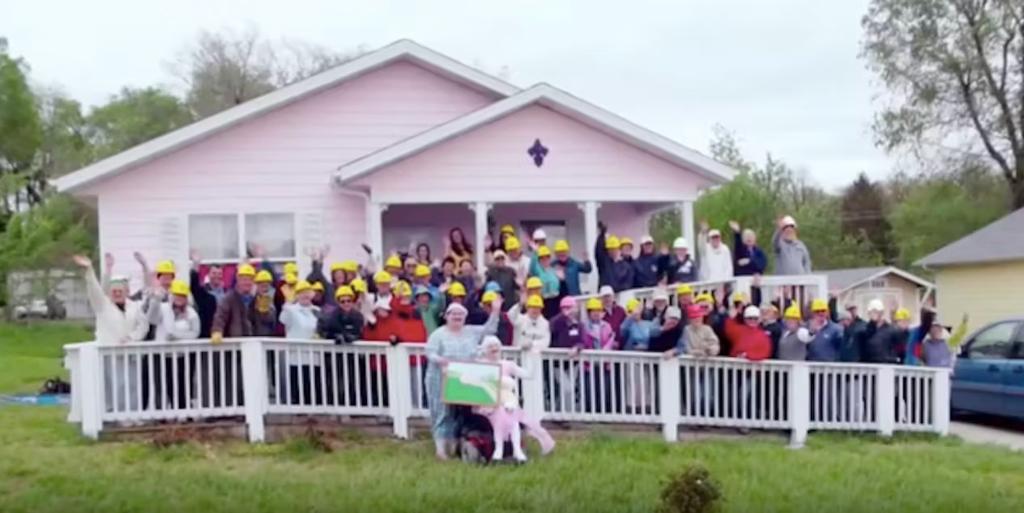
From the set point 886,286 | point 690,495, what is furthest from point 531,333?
point 886,286

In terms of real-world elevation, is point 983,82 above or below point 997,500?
Result: above

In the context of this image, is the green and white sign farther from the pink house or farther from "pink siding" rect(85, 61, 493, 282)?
"pink siding" rect(85, 61, 493, 282)

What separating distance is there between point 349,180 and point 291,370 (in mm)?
5597

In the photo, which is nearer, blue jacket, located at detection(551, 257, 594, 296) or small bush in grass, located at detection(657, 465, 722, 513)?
small bush in grass, located at detection(657, 465, 722, 513)

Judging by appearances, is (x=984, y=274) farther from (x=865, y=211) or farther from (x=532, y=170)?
(x=865, y=211)

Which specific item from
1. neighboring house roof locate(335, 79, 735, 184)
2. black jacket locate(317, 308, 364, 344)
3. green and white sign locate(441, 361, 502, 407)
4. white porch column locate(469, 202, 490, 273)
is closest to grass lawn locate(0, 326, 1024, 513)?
green and white sign locate(441, 361, 502, 407)

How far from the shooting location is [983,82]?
3716 cm

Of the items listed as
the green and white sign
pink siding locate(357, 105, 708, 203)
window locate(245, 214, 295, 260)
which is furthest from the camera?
window locate(245, 214, 295, 260)

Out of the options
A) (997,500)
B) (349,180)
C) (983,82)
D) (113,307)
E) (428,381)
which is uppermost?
(983,82)

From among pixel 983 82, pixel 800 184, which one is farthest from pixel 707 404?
pixel 800 184

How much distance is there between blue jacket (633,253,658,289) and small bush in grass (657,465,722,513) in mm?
6935

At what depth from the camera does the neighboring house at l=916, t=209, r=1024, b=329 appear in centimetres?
2897

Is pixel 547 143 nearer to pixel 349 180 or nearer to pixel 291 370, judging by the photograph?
pixel 349 180

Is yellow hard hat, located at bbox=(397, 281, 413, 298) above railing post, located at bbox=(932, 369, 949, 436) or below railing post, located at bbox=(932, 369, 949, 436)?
above
